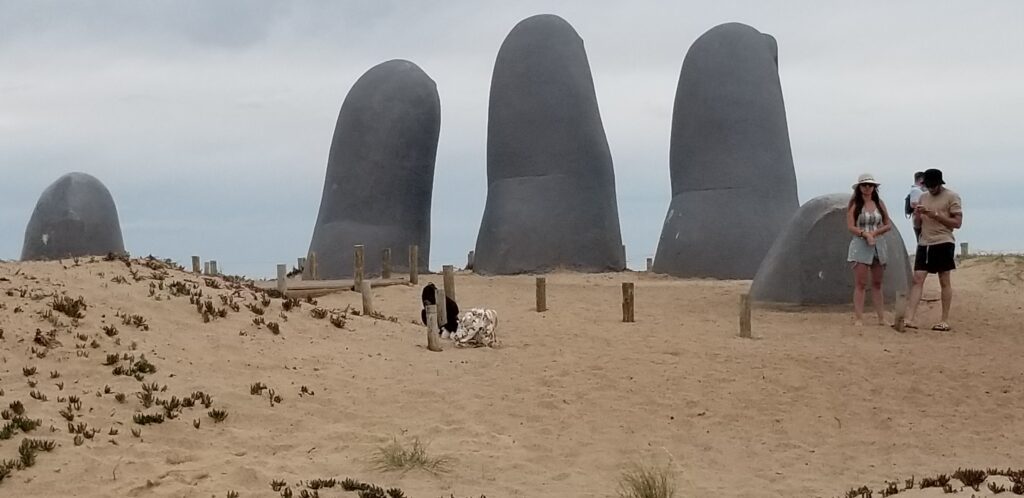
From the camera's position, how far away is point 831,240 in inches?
426

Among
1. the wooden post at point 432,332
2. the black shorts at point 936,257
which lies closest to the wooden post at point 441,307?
the wooden post at point 432,332

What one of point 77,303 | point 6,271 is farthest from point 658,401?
point 6,271

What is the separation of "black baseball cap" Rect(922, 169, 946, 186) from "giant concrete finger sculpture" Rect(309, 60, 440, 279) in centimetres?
1062

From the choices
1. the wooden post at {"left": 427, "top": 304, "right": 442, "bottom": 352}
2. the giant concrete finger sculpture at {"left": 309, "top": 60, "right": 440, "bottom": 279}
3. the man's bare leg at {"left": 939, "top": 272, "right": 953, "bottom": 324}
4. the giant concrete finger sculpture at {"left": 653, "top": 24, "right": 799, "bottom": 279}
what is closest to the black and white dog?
the wooden post at {"left": 427, "top": 304, "right": 442, "bottom": 352}

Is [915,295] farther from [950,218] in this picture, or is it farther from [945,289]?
[950,218]

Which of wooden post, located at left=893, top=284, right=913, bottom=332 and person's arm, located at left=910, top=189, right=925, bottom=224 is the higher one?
person's arm, located at left=910, top=189, right=925, bottom=224

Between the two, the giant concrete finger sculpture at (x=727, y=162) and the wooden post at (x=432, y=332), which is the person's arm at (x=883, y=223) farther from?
the giant concrete finger sculpture at (x=727, y=162)

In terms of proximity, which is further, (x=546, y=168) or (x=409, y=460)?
(x=546, y=168)

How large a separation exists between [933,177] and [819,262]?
2.22 m

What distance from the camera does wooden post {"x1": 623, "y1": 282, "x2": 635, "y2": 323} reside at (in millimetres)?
10352

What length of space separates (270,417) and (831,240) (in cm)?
685

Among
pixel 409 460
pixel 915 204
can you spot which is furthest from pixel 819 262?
pixel 409 460

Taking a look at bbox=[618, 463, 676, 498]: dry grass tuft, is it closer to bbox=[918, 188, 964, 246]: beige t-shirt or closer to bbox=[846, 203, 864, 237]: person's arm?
bbox=[846, 203, 864, 237]: person's arm

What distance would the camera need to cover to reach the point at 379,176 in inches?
711
